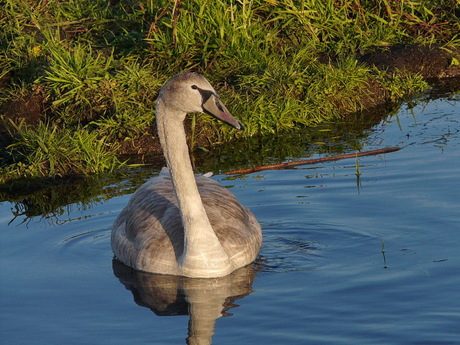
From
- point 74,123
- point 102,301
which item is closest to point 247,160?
point 74,123

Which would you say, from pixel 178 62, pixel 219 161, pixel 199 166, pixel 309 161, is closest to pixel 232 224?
pixel 309 161

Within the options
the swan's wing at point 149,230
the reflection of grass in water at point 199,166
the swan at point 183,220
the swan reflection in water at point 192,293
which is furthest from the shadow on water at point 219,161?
the swan reflection in water at point 192,293

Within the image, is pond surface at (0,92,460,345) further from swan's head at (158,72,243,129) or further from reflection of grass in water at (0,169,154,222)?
swan's head at (158,72,243,129)

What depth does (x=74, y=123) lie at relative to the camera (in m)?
10.7

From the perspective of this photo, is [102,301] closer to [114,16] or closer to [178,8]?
[178,8]

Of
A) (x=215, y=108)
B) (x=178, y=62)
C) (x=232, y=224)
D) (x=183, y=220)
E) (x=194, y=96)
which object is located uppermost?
(x=178, y=62)

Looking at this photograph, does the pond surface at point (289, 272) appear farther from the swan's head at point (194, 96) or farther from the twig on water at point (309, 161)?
the swan's head at point (194, 96)

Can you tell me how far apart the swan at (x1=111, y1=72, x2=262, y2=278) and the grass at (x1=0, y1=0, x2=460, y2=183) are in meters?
2.46

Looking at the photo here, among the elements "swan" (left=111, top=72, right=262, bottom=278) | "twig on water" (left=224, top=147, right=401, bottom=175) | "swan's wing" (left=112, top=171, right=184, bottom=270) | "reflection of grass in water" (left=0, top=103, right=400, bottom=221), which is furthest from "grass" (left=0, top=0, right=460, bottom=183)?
"swan" (left=111, top=72, right=262, bottom=278)

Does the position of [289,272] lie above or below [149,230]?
below

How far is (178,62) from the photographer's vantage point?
11.7 meters

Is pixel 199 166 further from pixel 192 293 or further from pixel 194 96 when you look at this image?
pixel 192 293

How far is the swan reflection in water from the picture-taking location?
6.12 metres

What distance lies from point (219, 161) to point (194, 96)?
10.4 feet
